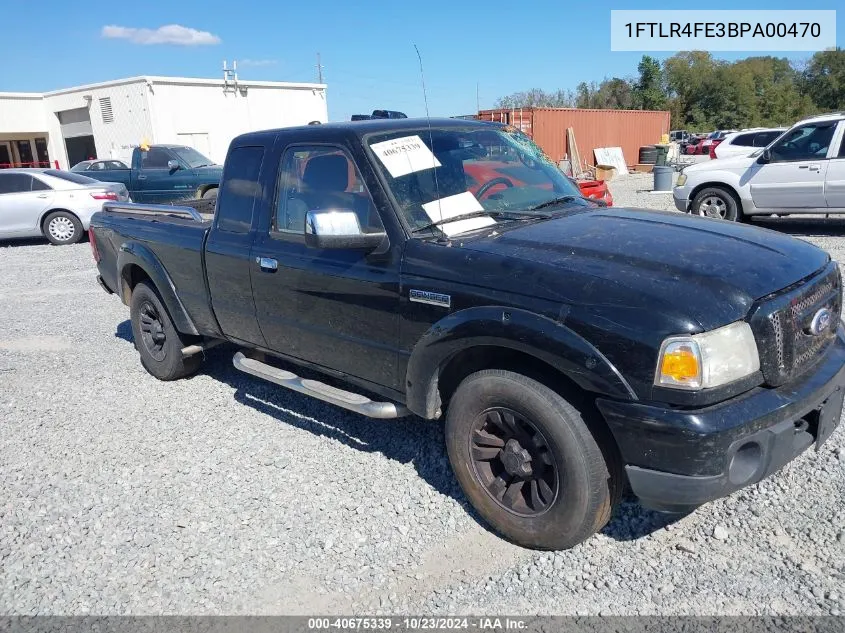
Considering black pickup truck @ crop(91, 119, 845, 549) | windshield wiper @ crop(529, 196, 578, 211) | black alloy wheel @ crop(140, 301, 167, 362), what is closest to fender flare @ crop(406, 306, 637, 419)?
black pickup truck @ crop(91, 119, 845, 549)

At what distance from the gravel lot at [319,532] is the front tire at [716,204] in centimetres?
793

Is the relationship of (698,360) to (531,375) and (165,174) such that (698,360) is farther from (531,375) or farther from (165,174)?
(165,174)

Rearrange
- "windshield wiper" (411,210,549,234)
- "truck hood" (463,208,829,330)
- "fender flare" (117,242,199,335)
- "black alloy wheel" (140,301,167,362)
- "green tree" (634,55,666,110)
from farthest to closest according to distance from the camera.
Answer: "green tree" (634,55,666,110) → "black alloy wheel" (140,301,167,362) → "fender flare" (117,242,199,335) → "windshield wiper" (411,210,549,234) → "truck hood" (463,208,829,330)

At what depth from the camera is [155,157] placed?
50.8ft

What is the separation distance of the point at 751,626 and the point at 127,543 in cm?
279

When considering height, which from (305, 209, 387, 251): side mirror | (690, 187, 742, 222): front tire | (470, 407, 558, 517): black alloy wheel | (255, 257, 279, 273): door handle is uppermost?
(305, 209, 387, 251): side mirror

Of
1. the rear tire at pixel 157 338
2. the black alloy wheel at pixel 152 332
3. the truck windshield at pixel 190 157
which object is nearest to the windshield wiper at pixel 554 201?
the rear tire at pixel 157 338

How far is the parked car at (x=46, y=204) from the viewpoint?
13219 millimetres

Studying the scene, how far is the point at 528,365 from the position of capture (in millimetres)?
2932

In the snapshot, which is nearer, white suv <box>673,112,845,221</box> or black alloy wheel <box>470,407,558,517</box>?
black alloy wheel <box>470,407,558,517</box>

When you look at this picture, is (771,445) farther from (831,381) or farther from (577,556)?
(577,556)

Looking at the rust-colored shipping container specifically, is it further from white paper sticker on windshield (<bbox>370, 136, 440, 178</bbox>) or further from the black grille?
the black grille

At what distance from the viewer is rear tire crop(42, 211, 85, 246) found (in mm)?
13344

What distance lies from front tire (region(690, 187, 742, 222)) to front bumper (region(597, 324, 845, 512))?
9.11 meters
